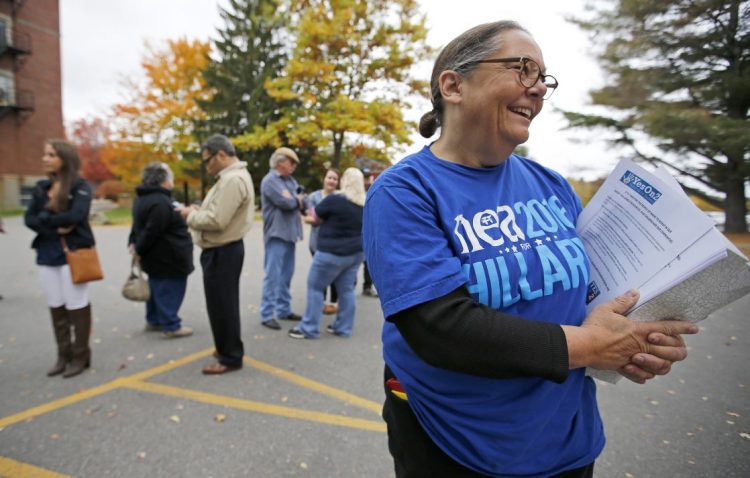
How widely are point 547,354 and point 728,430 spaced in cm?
307

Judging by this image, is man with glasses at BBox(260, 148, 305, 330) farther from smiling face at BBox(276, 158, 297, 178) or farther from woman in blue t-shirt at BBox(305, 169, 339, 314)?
woman in blue t-shirt at BBox(305, 169, 339, 314)

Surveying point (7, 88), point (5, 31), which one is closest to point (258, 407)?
point (7, 88)

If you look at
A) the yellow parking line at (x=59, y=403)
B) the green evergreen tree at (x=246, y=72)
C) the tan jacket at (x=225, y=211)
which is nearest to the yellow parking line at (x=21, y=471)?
the yellow parking line at (x=59, y=403)

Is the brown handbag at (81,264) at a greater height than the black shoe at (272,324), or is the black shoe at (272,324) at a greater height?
the brown handbag at (81,264)

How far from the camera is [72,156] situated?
361 centimetres

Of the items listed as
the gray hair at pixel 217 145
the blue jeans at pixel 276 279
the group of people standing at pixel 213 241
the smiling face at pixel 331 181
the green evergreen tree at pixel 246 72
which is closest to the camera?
the group of people standing at pixel 213 241

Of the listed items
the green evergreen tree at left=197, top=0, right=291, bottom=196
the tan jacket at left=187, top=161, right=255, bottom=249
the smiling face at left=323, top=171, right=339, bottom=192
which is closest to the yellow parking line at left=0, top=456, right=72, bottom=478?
the tan jacket at left=187, top=161, right=255, bottom=249

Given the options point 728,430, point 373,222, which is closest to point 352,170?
point 373,222

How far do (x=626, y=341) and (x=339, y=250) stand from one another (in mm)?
3665

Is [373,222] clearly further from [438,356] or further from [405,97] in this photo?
[405,97]

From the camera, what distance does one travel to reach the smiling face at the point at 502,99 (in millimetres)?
1162

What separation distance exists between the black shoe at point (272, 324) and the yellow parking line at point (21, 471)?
2.68m

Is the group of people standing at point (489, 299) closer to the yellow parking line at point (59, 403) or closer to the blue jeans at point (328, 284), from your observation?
the yellow parking line at point (59, 403)

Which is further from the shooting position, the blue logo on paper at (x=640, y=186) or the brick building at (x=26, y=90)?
the brick building at (x=26, y=90)
